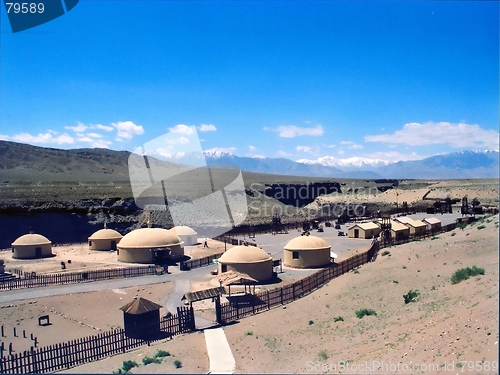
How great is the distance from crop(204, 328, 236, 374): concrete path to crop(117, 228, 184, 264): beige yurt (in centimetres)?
1671

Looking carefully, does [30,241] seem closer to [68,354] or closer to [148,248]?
[148,248]

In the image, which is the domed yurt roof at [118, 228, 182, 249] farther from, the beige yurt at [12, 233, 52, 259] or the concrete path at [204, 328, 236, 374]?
the concrete path at [204, 328, 236, 374]

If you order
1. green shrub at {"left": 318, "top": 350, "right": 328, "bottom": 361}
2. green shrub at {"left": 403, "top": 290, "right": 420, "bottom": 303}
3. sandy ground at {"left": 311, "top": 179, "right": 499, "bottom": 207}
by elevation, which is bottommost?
green shrub at {"left": 318, "top": 350, "right": 328, "bottom": 361}

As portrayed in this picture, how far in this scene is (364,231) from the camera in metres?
43.1

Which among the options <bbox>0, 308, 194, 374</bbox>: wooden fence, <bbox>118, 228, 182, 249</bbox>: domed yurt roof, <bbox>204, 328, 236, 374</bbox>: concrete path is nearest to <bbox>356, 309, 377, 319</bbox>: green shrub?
<bbox>204, 328, 236, 374</bbox>: concrete path

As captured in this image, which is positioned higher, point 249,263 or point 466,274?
point 466,274

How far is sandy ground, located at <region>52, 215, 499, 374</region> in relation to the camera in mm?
10336

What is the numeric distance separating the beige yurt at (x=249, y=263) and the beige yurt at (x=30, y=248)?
1935 centimetres

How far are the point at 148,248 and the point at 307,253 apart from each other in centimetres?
1216

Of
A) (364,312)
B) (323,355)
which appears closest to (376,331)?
(323,355)

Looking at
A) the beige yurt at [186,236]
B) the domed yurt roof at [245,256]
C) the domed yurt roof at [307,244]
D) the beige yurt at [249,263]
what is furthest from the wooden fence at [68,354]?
the beige yurt at [186,236]

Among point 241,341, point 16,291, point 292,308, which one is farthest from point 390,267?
point 16,291

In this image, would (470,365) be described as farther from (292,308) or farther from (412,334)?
(292,308)

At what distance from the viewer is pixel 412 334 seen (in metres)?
12.3
